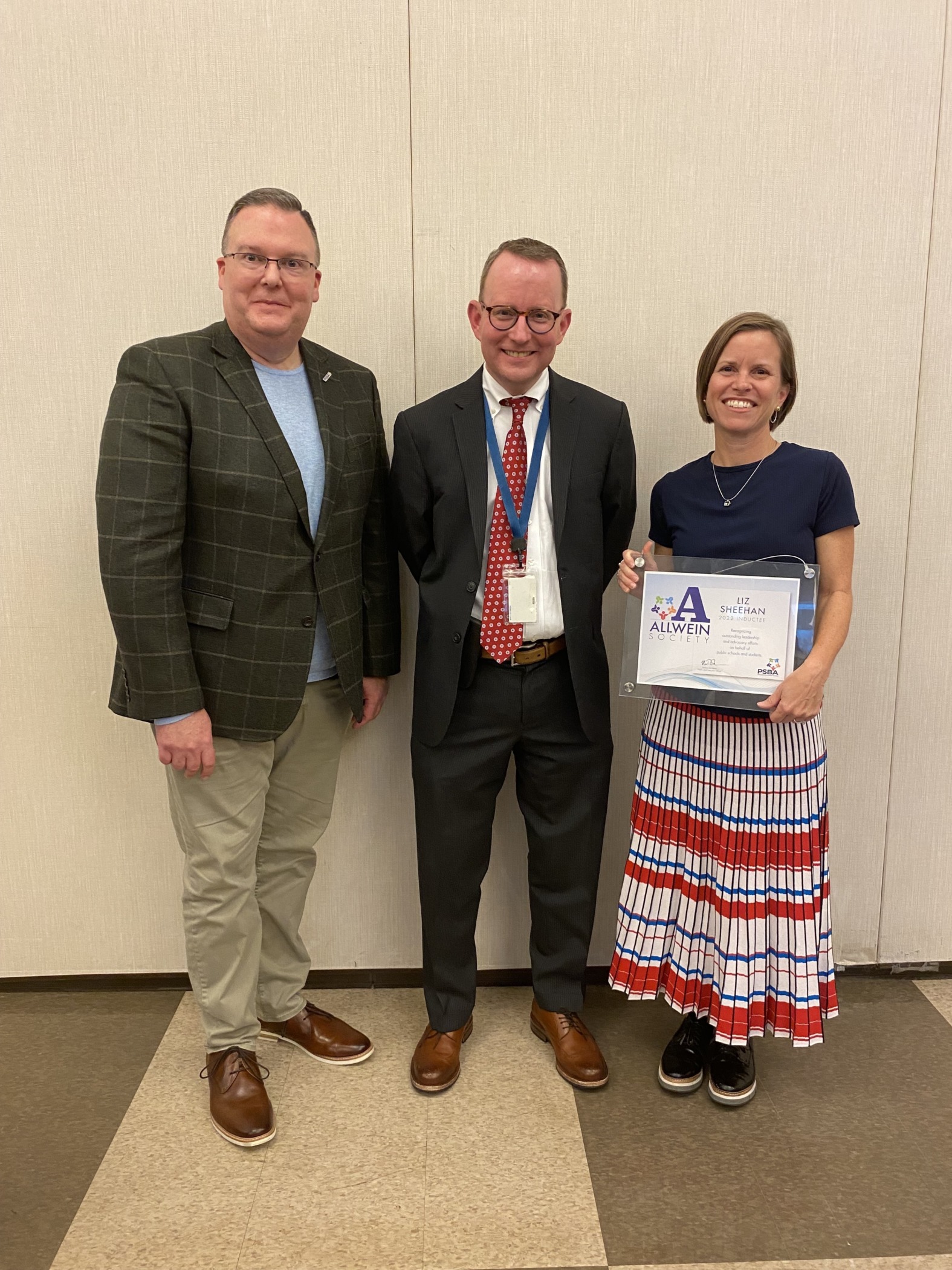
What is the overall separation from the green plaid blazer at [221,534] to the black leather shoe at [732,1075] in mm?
1293

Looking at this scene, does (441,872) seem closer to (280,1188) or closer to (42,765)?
(280,1188)

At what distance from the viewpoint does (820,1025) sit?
6.37 feet

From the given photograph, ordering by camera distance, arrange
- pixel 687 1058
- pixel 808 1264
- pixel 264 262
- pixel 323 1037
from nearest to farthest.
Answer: pixel 808 1264 < pixel 264 262 < pixel 687 1058 < pixel 323 1037

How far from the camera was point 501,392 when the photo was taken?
1.97 metres

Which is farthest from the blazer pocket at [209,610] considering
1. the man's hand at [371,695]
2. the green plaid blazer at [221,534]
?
the man's hand at [371,695]

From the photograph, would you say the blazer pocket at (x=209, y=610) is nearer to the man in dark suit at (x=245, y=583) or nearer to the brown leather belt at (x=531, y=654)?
the man in dark suit at (x=245, y=583)

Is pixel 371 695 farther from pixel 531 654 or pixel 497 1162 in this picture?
pixel 497 1162

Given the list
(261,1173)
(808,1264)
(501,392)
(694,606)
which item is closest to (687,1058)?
(808,1264)

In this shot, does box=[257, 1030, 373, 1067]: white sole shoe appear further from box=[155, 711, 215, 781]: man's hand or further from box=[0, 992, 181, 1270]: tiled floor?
box=[155, 711, 215, 781]: man's hand

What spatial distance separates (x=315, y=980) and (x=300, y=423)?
64.2 inches

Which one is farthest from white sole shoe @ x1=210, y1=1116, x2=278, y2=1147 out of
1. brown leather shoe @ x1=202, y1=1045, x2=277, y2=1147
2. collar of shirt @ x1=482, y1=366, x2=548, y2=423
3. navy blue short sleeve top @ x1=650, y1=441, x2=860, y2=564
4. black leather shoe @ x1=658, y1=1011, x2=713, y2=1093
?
collar of shirt @ x1=482, y1=366, x2=548, y2=423

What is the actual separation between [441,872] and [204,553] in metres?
0.96

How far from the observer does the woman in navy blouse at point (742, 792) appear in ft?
6.00

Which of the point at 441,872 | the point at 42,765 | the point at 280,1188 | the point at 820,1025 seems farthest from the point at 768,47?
the point at 280,1188
